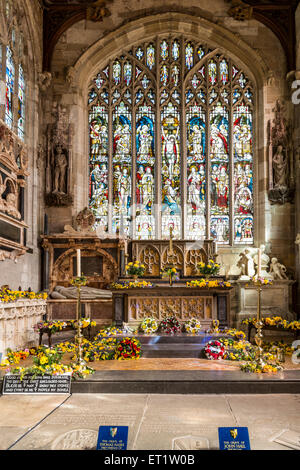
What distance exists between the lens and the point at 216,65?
53.4 feet

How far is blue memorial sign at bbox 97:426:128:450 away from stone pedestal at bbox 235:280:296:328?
35.6ft

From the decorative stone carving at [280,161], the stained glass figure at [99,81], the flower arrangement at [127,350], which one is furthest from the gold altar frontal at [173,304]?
the stained glass figure at [99,81]

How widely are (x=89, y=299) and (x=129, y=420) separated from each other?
926 centimetres

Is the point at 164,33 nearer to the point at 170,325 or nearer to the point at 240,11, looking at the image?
the point at 240,11

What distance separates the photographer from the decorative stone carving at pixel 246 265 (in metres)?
14.1

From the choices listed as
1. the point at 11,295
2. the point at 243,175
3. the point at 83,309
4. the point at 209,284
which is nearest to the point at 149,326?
the point at 209,284

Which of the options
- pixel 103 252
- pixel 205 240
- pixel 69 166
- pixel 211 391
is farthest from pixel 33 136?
pixel 211 391

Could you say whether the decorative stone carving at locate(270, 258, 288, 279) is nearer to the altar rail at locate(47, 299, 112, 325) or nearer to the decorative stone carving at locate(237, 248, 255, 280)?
the decorative stone carving at locate(237, 248, 255, 280)

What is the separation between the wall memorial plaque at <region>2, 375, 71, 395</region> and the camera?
5.41 meters

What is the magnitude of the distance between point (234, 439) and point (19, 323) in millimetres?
7612

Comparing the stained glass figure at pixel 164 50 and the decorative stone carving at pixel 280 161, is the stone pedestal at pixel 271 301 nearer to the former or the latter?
the decorative stone carving at pixel 280 161

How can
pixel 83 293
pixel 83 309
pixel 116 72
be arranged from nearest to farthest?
pixel 83 309, pixel 83 293, pixel 116 72

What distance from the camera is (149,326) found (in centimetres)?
1046

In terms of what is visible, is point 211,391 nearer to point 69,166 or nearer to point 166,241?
point 166,241
